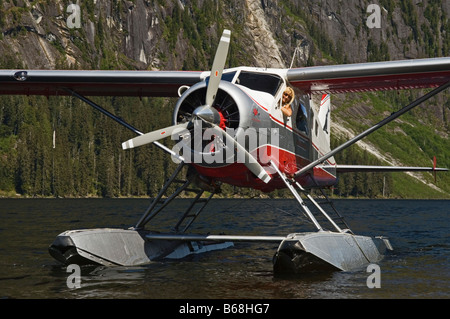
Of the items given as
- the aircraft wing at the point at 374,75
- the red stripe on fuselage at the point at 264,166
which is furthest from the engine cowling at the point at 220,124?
the aircraft wing at the point at 374,75

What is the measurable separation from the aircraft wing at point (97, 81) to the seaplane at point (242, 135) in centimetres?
2

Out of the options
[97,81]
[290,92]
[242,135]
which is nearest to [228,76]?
[290,92]

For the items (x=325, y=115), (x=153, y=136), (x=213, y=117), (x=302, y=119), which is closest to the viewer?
(x=213, y=117)

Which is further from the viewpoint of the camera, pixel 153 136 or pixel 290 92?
pixel 290 92

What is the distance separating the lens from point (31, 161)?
4031 inches

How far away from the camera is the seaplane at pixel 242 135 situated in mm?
10477

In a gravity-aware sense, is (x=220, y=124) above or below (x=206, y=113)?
below

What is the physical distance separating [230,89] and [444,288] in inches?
198

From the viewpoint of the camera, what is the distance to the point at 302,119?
1343 centimetres

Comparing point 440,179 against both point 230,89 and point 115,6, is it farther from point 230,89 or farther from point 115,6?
point 230,89

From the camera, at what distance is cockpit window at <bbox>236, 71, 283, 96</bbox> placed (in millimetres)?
11688

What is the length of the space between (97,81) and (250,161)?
480 cm

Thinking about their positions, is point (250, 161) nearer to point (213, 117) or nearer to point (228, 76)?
point (213, 117)
